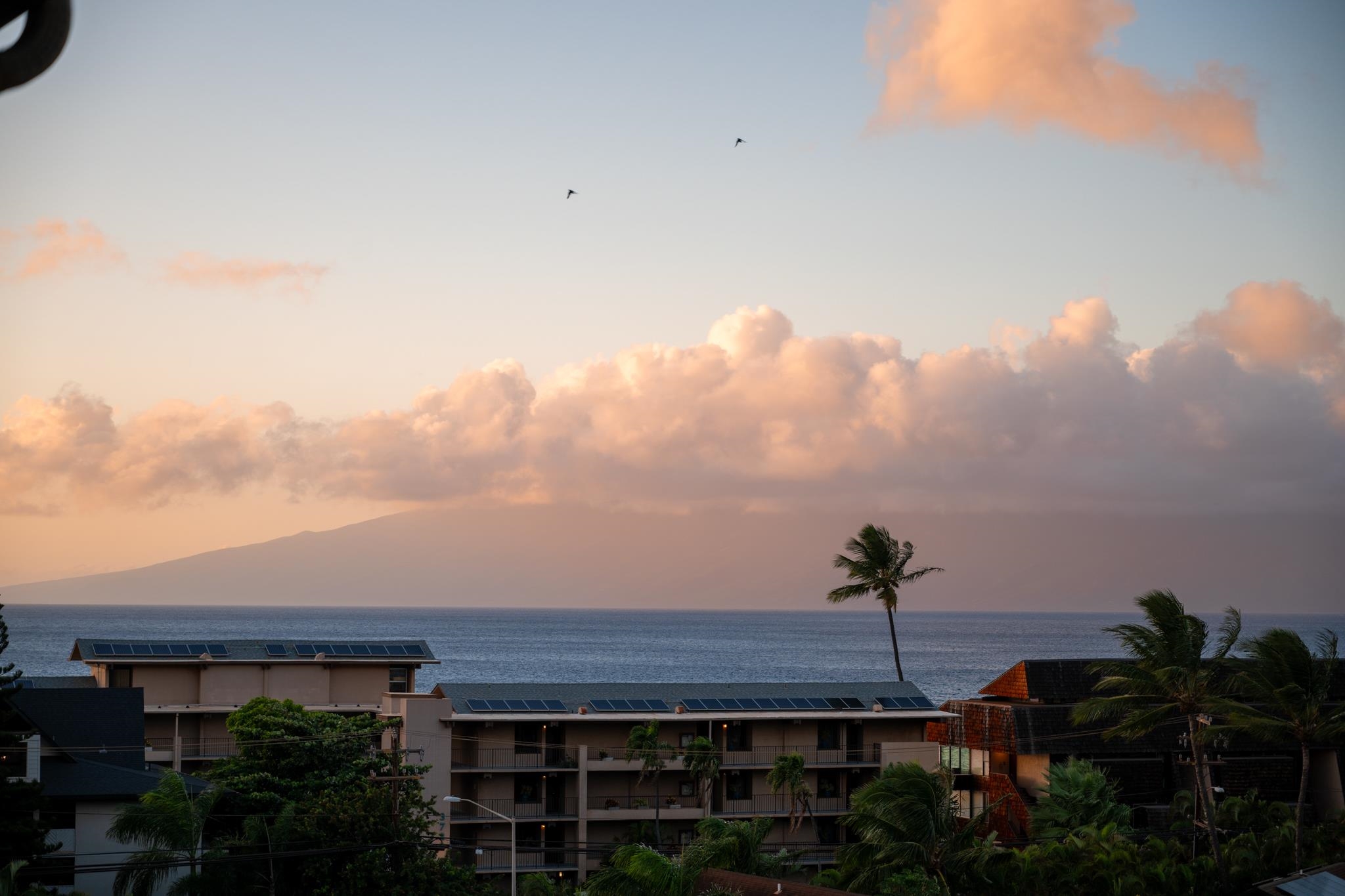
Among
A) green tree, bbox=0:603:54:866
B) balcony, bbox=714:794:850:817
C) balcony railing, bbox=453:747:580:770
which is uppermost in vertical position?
green tree, bbox=0:603:54:866

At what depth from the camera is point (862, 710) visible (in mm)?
60594

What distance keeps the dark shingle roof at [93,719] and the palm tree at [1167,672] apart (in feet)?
110

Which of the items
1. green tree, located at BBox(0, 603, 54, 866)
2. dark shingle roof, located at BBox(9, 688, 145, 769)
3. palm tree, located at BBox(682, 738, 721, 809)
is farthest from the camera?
palm tree, located at BBox(682, 738, 721, 809)

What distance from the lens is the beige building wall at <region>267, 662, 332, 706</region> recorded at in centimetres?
6475

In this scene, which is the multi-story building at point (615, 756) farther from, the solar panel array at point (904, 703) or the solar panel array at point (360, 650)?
the solar panel array at point (360, 650)

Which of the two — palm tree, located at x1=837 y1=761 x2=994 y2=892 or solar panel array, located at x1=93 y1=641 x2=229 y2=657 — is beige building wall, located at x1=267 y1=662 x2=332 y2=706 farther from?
palm tree, located at x1=837 y1=761 x2=994 y2=892

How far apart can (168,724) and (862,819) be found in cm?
3737

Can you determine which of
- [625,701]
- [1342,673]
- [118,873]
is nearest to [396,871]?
[118,873]

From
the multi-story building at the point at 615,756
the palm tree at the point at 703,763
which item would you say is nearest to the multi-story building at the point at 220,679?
the multi-story building at the point at 615,756

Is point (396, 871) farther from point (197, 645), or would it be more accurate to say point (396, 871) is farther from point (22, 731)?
point (197, 645)

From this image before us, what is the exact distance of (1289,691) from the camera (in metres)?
42.8

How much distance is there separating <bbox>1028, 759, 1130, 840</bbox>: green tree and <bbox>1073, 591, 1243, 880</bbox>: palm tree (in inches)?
137

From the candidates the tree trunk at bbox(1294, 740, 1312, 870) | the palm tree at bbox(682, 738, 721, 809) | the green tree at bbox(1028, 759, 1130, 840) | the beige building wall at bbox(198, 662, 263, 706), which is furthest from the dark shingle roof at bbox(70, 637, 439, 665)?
the tree trunk at bbox(1294, 740, 1312, 870)

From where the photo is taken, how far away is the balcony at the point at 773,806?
5716cm
